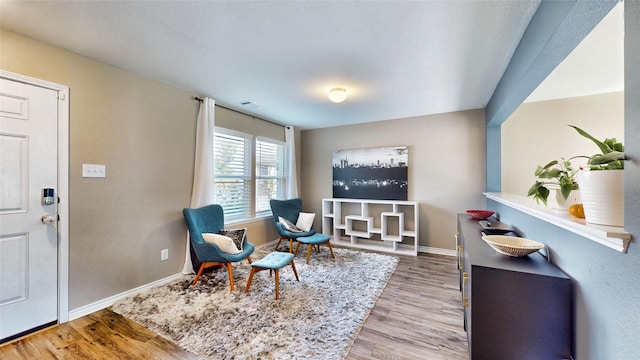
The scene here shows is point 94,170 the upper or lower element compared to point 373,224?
upper

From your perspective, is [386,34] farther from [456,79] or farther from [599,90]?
[599,90]

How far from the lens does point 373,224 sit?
15.0 feet

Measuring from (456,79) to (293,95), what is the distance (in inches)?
76.1

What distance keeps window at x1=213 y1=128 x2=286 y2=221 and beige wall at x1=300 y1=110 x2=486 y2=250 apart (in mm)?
1685

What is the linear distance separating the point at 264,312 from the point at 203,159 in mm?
2062

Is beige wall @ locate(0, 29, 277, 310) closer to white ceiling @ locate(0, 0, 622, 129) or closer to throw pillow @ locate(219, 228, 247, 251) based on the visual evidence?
white ceiling @ locate(0, 0, 622, 129)

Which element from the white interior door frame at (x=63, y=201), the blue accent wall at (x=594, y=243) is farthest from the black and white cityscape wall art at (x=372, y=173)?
the white interior door frame at (x=63, y=201)

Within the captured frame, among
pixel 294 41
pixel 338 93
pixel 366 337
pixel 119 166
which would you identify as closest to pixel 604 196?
pixel 366 337

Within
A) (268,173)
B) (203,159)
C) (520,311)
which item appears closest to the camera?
(520,311)

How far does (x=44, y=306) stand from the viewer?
2.02 m

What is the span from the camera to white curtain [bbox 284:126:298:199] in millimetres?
4875

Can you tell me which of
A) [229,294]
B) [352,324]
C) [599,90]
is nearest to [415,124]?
[599,90]

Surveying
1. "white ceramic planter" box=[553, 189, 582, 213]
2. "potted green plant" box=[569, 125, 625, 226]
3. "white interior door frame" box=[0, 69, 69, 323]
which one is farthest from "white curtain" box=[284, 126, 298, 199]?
"potted green plant" box=[569, 125, 625, 226]

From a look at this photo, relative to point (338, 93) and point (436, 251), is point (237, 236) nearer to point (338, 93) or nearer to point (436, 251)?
point (338, 93)
